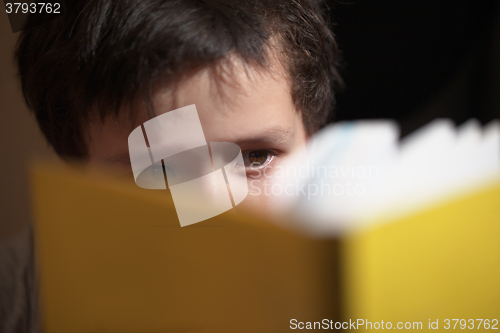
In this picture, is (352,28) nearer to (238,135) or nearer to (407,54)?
(407,54)

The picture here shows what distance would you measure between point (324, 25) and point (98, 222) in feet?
1.12

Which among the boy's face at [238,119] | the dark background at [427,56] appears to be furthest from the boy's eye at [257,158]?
the dark background at [427,56]

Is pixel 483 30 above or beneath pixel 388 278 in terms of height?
above

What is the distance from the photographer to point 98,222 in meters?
0.34

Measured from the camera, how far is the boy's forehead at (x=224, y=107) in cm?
31

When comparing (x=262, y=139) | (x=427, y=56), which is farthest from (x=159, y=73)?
(x=427, y=56)

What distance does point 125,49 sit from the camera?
0.31 m

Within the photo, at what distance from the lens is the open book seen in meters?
0.34

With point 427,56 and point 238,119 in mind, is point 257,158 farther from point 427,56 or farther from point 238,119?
point 427,56

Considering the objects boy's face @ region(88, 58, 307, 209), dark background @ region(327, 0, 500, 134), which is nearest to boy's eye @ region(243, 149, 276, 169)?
boy's face @ region(88, 58, 307, 209)

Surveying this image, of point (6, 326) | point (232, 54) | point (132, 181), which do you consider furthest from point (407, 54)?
point (6, 326)

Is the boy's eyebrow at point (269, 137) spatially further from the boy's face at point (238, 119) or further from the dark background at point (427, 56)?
the dark background at point (427, 56)

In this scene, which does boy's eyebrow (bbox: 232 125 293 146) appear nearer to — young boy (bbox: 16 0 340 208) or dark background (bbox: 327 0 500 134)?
young boy (bbox: 16 0 340 208)

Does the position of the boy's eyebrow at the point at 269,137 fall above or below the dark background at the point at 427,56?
below
